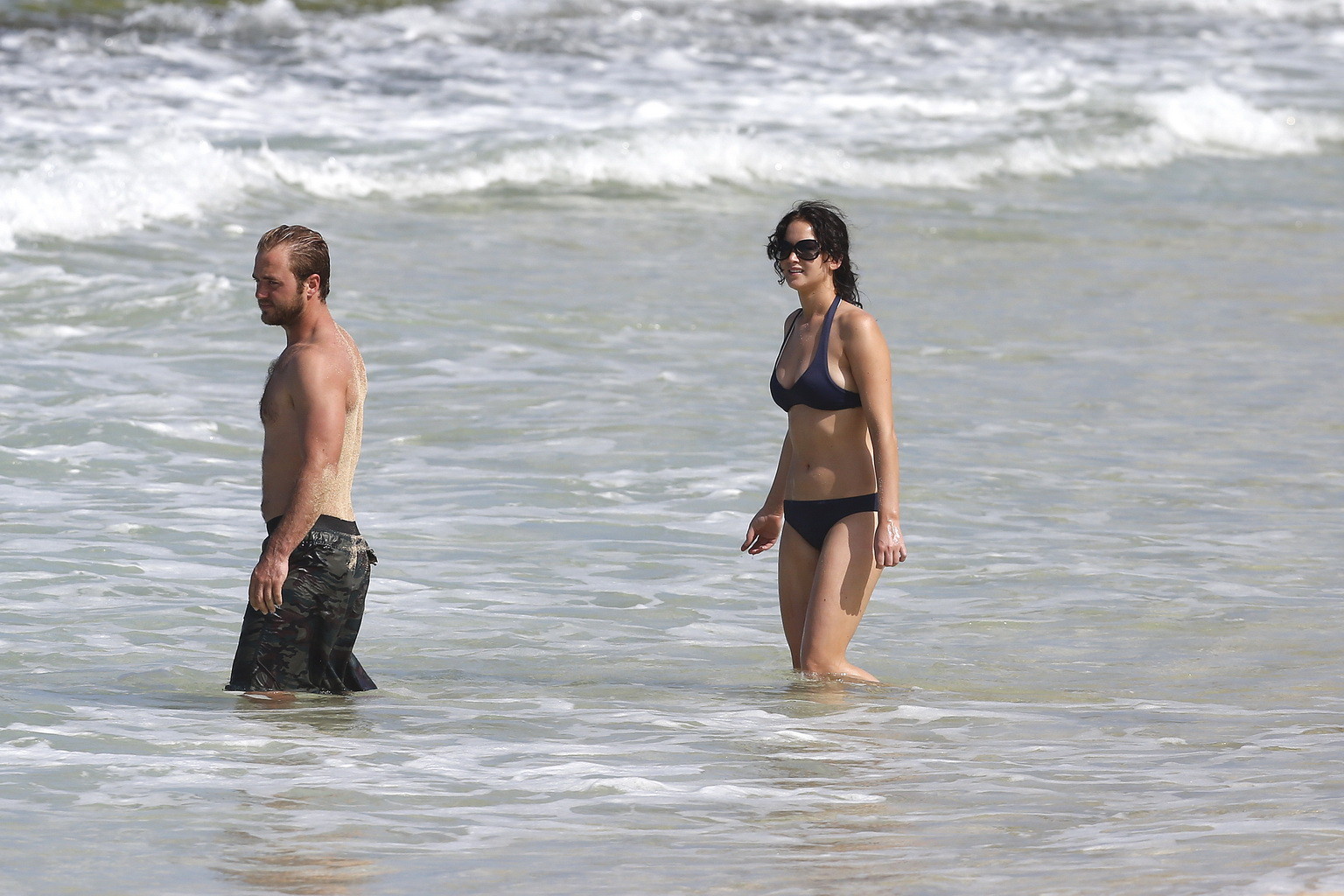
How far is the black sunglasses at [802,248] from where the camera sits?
6.36m

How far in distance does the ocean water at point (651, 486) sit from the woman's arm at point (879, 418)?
607 mm

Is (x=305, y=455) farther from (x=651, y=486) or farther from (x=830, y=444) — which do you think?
(x=651, y=486)

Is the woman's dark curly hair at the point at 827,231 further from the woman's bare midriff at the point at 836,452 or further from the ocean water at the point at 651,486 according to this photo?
the ocean water at the point at 651,486

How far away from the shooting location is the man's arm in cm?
573

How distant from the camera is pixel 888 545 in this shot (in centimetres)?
621

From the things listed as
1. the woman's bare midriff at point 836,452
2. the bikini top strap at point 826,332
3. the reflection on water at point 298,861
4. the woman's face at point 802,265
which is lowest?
the reflection on water at point 298,861

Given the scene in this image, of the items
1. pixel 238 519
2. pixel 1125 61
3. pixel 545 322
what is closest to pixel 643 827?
pixel 238 519

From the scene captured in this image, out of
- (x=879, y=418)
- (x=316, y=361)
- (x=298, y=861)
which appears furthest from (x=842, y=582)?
(x=298, y=861)

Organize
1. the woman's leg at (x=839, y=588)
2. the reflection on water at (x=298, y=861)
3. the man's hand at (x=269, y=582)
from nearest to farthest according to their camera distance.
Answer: the reflection on water at (x=298, y=861), the man's hand at (x=269, y=582), the woman's leg at (x=839, y=588)

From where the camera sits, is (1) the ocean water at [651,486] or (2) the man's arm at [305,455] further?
(2) the man's arm at [305,455]

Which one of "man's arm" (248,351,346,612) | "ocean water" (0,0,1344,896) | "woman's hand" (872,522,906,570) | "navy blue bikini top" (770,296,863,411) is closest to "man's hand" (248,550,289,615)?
"man's arm" (248,351,346,612)

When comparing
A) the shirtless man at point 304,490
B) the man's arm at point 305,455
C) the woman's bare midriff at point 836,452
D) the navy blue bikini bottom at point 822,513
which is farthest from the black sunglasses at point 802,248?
the man's arm at point 305,455

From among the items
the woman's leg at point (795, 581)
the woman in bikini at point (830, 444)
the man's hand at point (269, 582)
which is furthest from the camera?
the woman's leg at point (795, 581)

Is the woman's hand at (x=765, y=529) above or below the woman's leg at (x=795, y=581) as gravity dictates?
above
